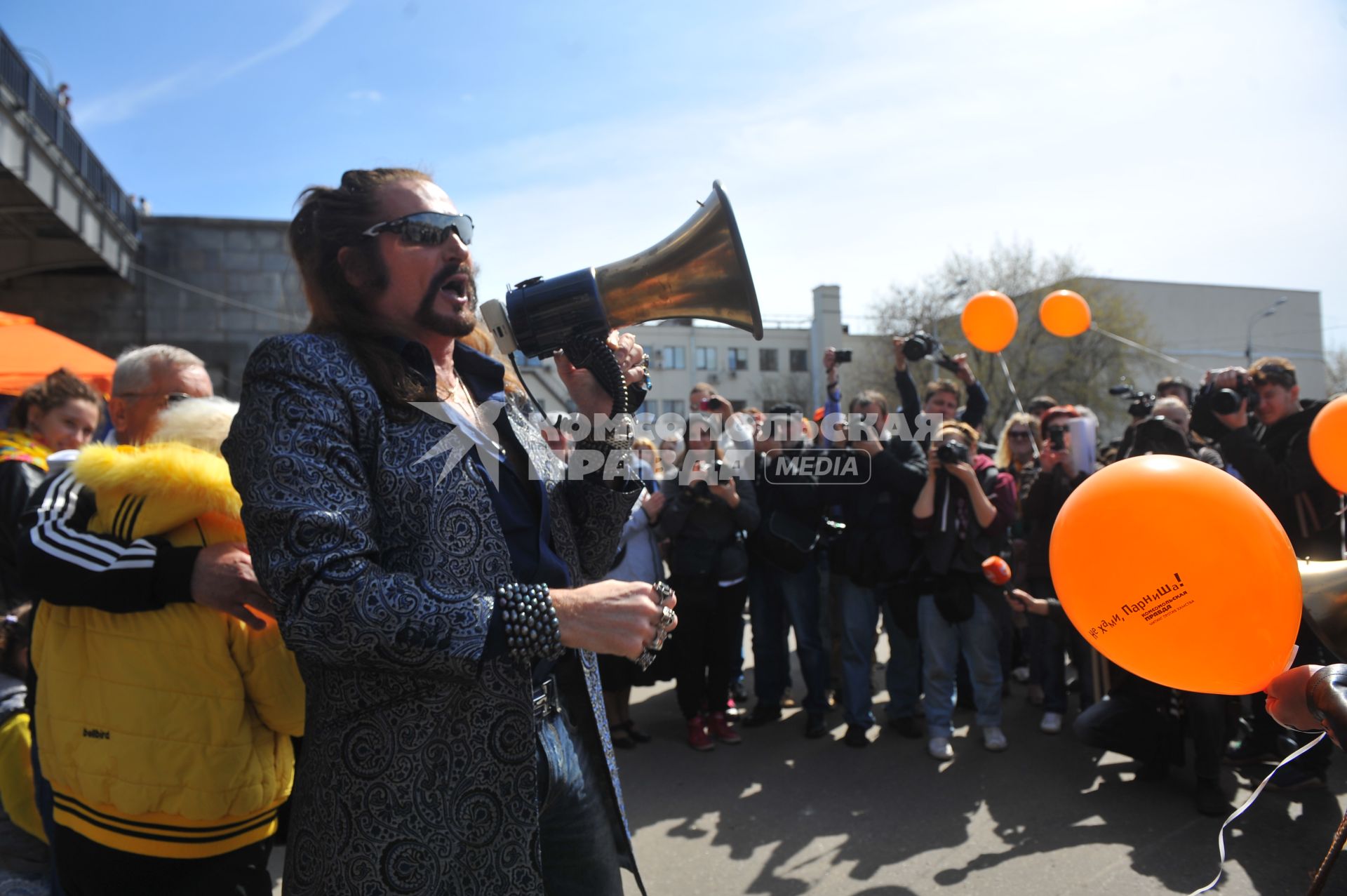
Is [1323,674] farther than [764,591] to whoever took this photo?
No

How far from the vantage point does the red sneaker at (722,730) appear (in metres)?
5.32

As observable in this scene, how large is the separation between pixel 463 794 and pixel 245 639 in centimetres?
A: 82

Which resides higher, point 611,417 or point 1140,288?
point 1140,288

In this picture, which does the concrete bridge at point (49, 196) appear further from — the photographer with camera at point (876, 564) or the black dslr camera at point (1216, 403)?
the black dslr camera at point (1216, 403)

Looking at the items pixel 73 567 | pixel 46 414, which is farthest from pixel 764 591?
pixel 73 567

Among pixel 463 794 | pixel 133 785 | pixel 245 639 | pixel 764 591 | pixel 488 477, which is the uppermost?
pixel 488 477

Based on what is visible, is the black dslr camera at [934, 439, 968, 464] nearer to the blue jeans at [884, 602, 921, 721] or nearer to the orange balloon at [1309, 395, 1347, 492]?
the blue jeans at [884, 602, 921, 721]

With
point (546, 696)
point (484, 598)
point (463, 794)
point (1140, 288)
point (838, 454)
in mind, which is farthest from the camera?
point (1140, 288)

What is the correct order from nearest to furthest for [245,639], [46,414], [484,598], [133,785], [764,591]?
1. [484,598]
2. [133,785]
3. [245,639]
4. [46,414]
5. [764,591]

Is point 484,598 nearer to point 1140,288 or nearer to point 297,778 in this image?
point 297,778

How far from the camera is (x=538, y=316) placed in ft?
6.28

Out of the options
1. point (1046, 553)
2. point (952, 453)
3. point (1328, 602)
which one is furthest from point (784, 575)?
point (1328, 602)

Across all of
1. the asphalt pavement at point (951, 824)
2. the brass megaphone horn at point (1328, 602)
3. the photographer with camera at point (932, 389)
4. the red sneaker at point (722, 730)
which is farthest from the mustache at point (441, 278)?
the red sneaker at point (722, 730)

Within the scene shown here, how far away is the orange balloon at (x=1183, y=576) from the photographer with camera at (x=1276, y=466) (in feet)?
9.10
